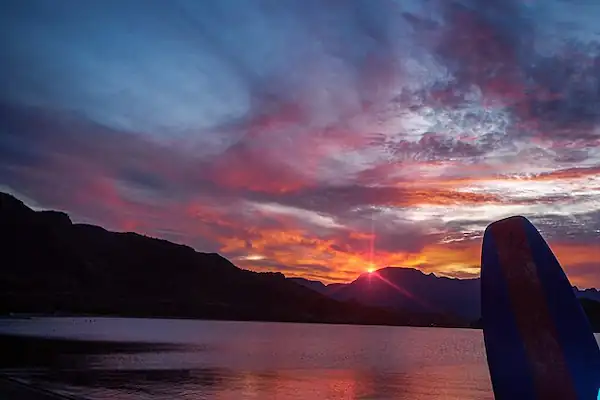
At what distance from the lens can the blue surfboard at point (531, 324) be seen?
3652 millimetres

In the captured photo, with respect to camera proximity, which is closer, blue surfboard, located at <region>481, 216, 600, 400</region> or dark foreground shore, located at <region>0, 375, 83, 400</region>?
blue surfboard, located at <region>481, 216, 600, 400</region>

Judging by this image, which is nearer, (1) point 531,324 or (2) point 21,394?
(1) point 531,324

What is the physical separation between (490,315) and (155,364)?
56.9 metres

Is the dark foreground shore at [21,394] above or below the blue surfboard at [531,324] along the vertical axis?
below

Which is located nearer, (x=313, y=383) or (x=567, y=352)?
(x=567, y=352)

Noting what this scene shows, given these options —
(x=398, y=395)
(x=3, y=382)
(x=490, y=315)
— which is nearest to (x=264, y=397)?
(x=398, y=395)

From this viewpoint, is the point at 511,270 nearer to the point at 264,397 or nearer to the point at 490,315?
the point at 490,315

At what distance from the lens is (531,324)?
3.79 meters

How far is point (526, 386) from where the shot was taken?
3.70 meters

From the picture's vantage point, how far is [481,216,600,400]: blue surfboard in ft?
12.0

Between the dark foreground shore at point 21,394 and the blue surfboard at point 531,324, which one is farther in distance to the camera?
the dark foreground shore at point 21,394

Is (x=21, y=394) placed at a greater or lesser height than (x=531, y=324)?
lesser

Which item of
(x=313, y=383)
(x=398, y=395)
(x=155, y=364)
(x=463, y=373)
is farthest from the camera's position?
(x=463, y=373)

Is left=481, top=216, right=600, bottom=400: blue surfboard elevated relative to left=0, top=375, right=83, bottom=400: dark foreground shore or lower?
elevated
